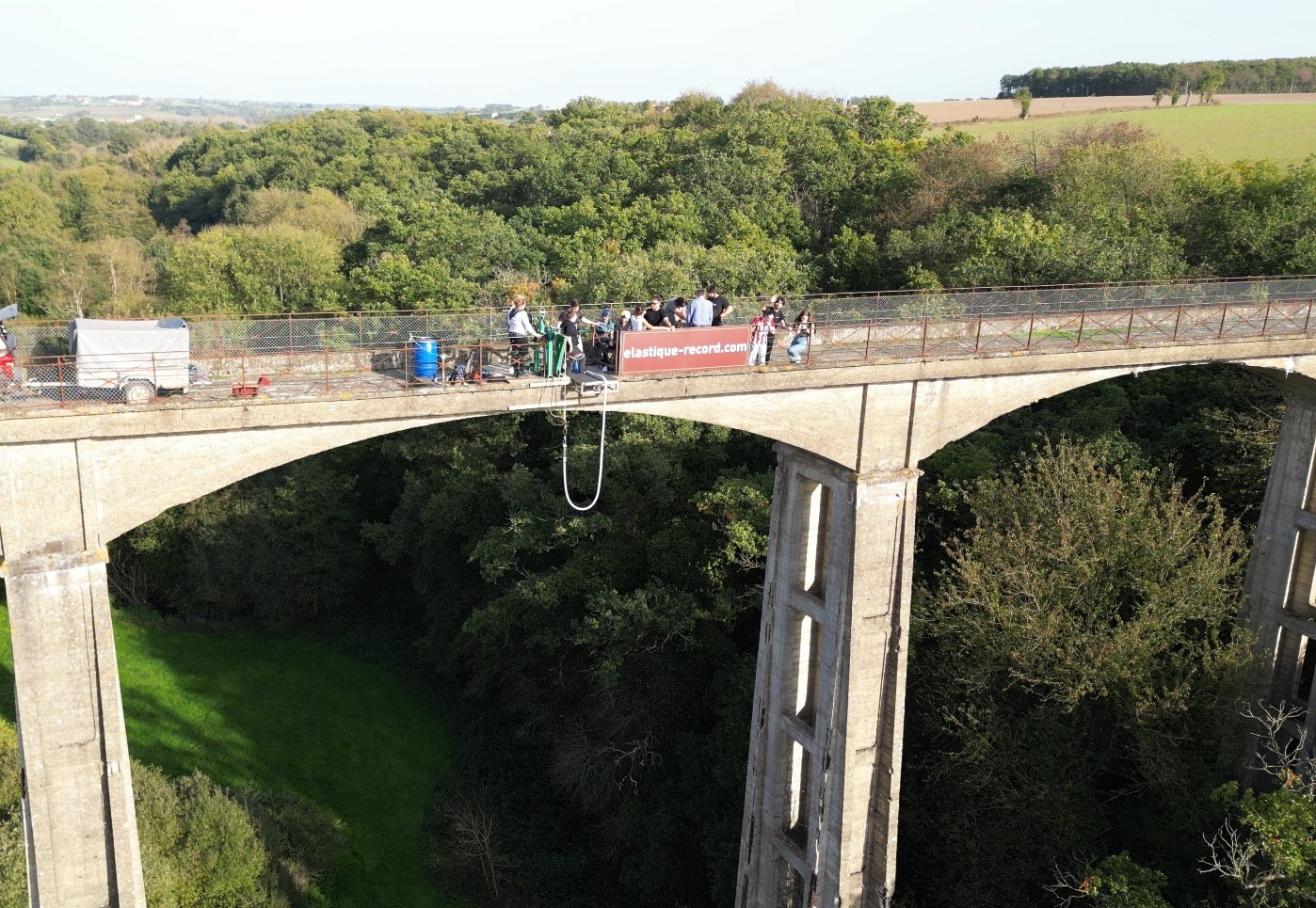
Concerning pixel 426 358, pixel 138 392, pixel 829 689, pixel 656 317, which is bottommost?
pixel 829 689

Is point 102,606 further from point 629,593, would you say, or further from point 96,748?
point 629,593

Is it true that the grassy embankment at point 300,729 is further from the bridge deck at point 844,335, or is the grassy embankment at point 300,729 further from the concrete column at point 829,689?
the bridge deck at point 844,335

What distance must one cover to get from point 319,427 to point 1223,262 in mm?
36711

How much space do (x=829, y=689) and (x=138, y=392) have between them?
46.5ft

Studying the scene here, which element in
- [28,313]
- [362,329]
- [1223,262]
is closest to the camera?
[362,329]

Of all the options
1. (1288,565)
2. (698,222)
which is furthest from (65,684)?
(698,222)

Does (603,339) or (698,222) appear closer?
(603,339)

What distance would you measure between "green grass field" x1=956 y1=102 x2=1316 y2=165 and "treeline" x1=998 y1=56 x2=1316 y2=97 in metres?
12.3

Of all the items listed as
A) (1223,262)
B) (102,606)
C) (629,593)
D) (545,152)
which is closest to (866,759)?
(629,593)

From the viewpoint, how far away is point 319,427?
1767 centimetres

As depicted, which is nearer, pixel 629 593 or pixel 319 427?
pixel 319 427

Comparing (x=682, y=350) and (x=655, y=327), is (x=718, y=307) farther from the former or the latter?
(x=682, y=350)

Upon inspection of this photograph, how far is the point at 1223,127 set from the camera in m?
69.7

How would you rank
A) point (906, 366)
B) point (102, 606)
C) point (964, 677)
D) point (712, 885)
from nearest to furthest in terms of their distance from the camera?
1. point (102, 606)
2. point (906, 366)
3. point (964, 677)
4. point (712, 885)
